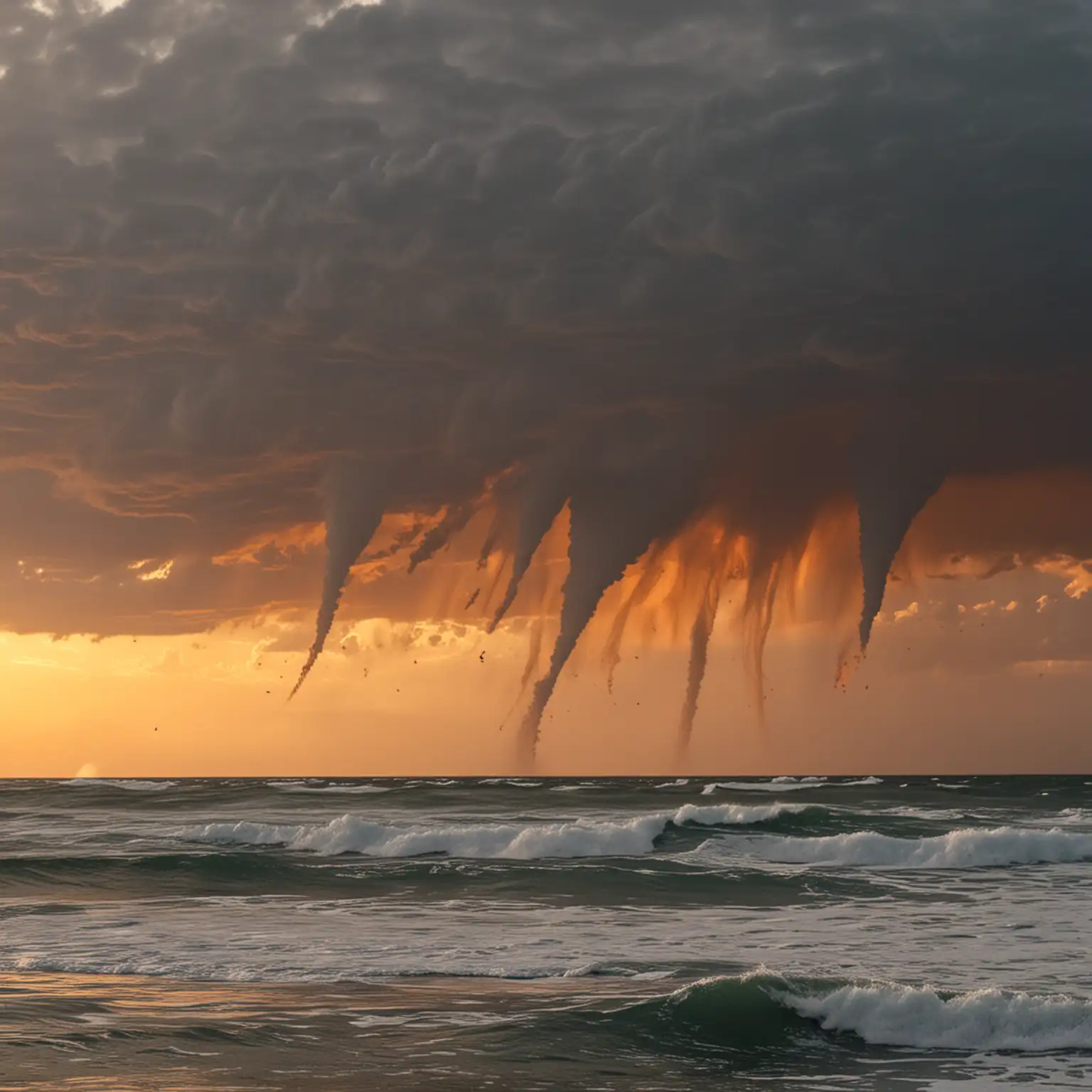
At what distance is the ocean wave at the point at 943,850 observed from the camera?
3934 cm

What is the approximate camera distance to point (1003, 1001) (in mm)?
15320

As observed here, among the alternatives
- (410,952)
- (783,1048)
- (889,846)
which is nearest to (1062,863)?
(889,846)

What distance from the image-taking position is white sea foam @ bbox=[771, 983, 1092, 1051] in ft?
48.0

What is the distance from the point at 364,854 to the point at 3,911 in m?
15.8

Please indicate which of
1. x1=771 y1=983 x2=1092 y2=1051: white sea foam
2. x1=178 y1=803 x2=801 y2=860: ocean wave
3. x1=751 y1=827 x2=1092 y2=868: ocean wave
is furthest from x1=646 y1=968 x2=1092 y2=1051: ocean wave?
x1=178 y1=803 x2=801 y2=860: ocean wave

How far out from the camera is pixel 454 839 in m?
44.8

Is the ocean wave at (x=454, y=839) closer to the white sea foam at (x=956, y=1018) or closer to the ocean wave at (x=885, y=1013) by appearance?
the ocean wave at (x=885, y=1013)

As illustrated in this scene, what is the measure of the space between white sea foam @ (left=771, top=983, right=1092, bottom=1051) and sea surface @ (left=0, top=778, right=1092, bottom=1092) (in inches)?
1.3

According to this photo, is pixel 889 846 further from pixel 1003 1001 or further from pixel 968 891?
pixel 1003 1001

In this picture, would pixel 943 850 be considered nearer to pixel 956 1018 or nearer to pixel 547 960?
pixel 547 960

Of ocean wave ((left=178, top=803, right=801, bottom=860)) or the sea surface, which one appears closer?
the sea surface

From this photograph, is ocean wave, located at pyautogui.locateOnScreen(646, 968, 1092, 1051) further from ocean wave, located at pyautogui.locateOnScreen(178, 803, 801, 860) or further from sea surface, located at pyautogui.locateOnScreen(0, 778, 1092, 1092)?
ocean wave, located at pyautogui.locateOnScreen(178, 803, 801, 860)

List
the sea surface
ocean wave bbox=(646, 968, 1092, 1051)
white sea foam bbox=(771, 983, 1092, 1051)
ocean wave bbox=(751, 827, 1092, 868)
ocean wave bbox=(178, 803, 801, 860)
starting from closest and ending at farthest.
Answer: the sea surface
white sea foam bbox=(771, 983, 1092, 1051)
ocean wave bbox=(646, 968, 1092, 1051)
ocean wave bbox=(751, 827, 1092, 868)
ocean wave bbox=(178, 803, 801, 860)

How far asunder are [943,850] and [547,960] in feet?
77.2
